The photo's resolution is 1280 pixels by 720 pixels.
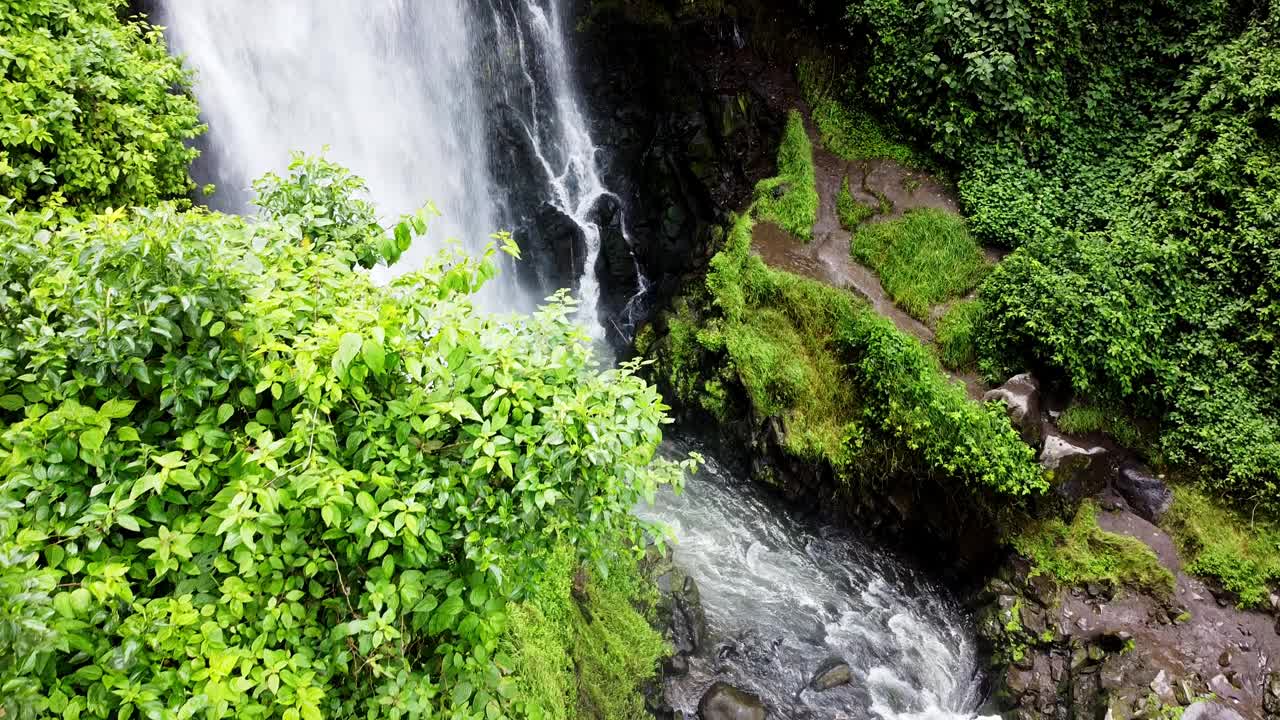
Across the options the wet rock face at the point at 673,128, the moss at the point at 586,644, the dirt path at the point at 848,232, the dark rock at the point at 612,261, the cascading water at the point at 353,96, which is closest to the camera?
the moss at the point at 586,644

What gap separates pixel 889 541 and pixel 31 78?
9.89 metres

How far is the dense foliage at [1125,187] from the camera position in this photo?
8609 mm

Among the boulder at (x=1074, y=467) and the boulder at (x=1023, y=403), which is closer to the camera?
the boulder at (x=1074, y=467)

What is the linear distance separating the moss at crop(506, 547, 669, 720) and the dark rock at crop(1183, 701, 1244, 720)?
17.2 feet

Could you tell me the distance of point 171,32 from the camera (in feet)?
30.0

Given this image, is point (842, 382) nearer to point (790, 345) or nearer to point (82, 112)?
point (790, 345)

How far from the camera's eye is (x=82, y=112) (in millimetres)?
4961

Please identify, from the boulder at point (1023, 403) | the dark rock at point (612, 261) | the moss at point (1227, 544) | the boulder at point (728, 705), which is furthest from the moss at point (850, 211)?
the boulder at point (728, 705)

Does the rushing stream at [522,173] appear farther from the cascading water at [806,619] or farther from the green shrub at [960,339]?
the green shrub at [960,339]

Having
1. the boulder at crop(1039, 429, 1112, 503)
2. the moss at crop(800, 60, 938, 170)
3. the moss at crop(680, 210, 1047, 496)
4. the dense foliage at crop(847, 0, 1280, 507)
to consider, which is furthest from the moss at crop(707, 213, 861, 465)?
the moss at crop(800, 60, 938, 170)

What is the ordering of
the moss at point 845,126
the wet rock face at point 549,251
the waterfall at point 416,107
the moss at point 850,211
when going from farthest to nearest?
the wet rock face at point 549,251
the moss at point 845,126
the moss at point 850,211
the waterfall at point 416,107

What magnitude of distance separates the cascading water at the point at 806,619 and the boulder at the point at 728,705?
0.56 ft

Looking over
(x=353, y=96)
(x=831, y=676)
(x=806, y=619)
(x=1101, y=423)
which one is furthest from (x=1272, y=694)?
(x=353, y=96)

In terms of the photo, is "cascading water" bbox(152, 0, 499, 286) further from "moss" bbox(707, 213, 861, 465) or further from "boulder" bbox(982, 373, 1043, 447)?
"boulder" bbox(982, 373, 1043, 447)
